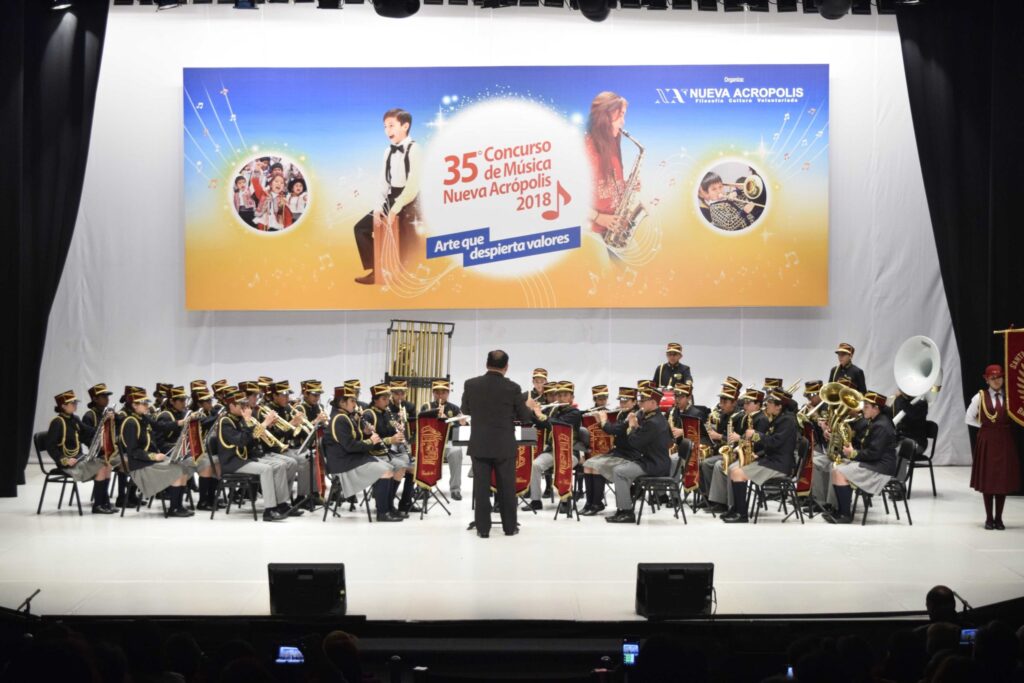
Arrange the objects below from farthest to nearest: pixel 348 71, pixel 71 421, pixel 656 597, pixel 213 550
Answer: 1. pixel 348 71
2. pixel 71 421
3. pixel 213 550
4. pixel 656 597

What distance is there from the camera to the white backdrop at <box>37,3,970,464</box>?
1667 centimetres

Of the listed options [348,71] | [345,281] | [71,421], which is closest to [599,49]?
[348,71]

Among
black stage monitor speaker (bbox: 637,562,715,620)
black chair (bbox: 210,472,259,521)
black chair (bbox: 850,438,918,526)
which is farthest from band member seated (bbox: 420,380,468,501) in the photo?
black stage monitor speaker (bbox: 637,562,715,620)

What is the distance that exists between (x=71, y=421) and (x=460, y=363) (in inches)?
234

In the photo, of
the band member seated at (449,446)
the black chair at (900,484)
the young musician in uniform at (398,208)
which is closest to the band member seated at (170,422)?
the band member seated at (449,446)

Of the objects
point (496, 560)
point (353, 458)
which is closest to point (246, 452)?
point (353, 458)

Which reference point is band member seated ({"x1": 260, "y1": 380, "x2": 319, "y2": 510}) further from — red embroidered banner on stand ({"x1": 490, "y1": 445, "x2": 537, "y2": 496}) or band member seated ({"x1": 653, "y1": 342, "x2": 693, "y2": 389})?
band member seated ({"x1": 653, "y1": 342, "x2": 693, "y2": 389})

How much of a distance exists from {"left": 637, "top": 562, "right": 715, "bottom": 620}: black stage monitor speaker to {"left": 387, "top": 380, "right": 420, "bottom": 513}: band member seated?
4841 millimetres

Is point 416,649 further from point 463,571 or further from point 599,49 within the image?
point 599,49

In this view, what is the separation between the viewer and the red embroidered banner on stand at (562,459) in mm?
Result: 12094

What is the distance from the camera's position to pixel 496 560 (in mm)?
9875

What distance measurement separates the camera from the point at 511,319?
16.9 meters

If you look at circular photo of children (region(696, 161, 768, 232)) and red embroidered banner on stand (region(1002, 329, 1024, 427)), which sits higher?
circular photo of children (region(696, 161, 768, 232))

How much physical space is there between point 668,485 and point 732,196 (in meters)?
6.04
